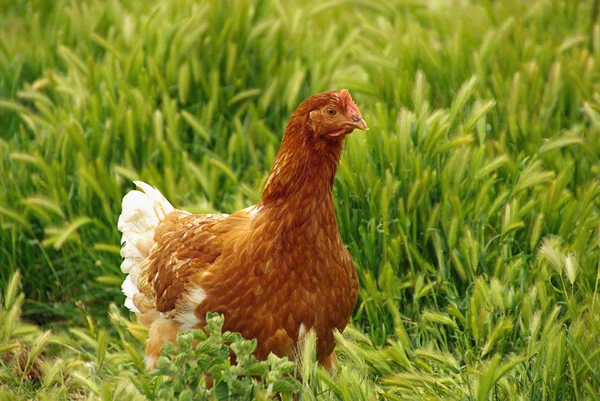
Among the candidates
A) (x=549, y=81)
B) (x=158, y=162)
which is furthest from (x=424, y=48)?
(x=158, y=162)

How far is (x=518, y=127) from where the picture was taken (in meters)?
4.49

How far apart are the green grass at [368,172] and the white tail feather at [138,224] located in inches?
7.2

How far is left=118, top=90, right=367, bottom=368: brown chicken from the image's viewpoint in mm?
3141

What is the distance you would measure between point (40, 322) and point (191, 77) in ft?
5.15

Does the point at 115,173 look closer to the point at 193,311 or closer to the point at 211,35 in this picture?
the point at 211,35

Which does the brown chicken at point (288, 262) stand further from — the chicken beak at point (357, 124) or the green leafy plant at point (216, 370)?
the green leafy plant at point (216, 370)

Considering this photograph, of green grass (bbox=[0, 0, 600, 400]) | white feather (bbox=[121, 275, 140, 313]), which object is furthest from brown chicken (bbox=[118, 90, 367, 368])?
white feather (bbox=[121, 275, 140, 313])

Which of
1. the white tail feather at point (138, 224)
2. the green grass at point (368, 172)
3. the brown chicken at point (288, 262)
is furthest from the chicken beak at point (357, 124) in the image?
the white tail feather at point (138, 224)

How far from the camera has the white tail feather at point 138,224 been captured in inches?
154

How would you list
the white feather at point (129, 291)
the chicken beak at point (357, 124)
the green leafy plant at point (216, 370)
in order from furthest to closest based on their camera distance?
the white feather at point (129, 291), the chicken beak at point (357, 124), the green leafy plant at point (216, 370)

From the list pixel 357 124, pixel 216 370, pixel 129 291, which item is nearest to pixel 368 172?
pixel 357 124

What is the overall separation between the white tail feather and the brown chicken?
0.54m

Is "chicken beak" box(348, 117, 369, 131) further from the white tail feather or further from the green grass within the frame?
the white tail feather

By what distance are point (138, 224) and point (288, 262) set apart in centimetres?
104
